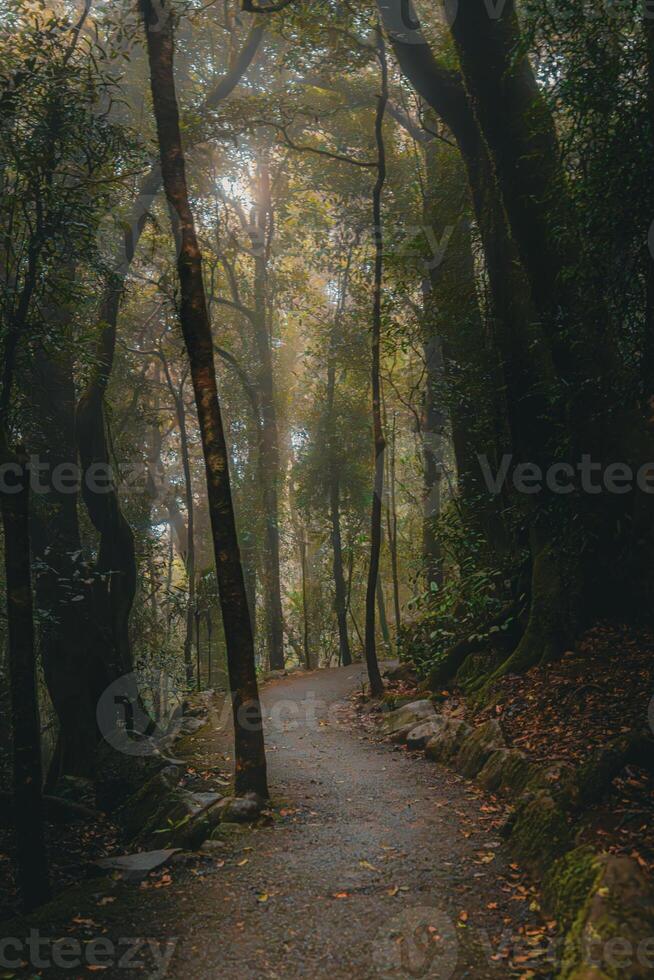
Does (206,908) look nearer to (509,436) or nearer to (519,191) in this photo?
(509,436)

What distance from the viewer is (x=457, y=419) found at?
1280cm

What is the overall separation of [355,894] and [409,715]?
5.82 metres

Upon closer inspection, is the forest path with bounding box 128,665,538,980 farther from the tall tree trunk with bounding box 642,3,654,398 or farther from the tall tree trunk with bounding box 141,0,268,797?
the tall tree trunk with bounding box 642,3,654,398

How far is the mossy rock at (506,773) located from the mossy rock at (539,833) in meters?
0.74

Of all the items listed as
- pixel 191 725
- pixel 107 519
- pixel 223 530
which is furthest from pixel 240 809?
pixel 191 725

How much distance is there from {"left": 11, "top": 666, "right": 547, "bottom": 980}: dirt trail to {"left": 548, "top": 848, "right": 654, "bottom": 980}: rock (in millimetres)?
374

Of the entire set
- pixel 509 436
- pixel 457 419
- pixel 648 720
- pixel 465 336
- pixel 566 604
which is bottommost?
pixel 648 720

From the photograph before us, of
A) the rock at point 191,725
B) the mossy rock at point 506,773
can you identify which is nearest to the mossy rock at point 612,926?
the mossy rock at point 506,773

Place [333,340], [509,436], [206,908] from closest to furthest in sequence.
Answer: [206,908] → [509,436] → [333,340]

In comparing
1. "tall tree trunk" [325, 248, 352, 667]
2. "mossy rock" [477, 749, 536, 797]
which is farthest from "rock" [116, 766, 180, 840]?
"tall tree trunk" [325, 248, 352, 667]

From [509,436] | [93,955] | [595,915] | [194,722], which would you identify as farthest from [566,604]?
[194,722]

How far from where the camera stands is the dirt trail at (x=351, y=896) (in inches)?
163

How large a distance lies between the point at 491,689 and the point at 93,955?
586 cm
